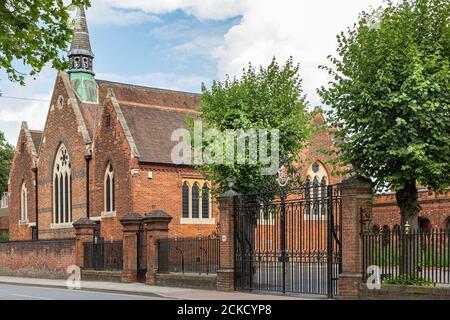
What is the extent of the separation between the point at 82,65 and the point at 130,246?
21496 millimetres

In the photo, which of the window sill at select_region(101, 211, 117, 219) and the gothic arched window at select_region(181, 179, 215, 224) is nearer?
the window sill at select_region(101, 211, 117, 219)

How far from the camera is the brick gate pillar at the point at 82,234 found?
1256 inches

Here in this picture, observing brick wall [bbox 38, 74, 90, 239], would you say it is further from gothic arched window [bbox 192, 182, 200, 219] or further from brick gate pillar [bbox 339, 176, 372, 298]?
brick gate pillar [bbox 339, 176, 372, 298]

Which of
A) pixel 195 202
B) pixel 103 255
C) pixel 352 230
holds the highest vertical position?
pixel 195 202

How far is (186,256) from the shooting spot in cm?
2583

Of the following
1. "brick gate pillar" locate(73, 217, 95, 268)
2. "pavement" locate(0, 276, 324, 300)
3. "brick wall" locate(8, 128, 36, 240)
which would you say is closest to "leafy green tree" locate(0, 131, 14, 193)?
"brick wall" locate(8, 128, 36, 240)

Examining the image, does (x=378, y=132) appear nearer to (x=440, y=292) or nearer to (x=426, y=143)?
(x=426, y=143)

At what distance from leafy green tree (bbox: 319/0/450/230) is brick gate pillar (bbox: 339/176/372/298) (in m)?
0.76

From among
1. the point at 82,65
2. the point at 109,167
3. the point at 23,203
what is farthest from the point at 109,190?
the point at 82,65

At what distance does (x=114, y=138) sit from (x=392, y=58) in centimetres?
2221

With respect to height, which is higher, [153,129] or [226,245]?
[153,129]

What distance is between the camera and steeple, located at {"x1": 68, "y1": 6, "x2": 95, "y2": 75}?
4641cm

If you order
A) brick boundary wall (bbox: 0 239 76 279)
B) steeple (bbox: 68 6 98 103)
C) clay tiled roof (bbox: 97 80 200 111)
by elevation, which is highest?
steeple (bbox: 68 6 98 103)

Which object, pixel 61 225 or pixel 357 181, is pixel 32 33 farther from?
pixel 61 225
